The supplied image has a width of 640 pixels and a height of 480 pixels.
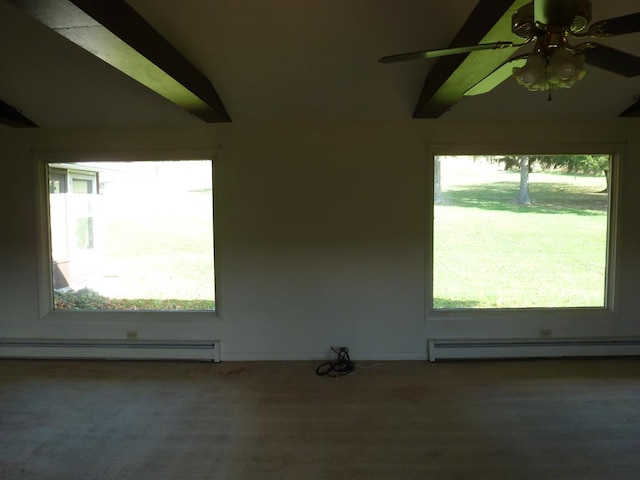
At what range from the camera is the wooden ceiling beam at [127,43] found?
1.69 metres

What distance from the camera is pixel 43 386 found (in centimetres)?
320

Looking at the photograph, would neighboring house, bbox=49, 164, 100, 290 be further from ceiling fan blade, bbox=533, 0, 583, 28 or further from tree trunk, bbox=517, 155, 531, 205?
tree trunk, bbox=517, 155, 531, 205

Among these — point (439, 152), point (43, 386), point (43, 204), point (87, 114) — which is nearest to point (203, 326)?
point (43, 386)

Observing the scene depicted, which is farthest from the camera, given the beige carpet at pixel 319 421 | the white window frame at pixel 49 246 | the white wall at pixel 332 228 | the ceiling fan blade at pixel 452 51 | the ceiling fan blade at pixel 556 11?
the white window frame at pixel 49 246

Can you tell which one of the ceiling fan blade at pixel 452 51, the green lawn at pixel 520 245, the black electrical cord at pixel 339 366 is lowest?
the black electrical cord at pixel 339 366

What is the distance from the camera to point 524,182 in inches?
147

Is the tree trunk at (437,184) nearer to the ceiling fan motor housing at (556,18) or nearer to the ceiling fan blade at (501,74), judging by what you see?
the ceiling fan blade at (501,74)

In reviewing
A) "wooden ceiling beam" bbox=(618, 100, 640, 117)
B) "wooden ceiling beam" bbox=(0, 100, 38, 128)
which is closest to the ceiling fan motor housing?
"wooden ceiling beam" bbox=(618, 100, 640, 117)

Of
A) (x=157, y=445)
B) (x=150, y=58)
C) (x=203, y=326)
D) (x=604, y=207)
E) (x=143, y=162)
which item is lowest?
(x=157, y=445)

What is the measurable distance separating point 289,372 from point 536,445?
1.95 m

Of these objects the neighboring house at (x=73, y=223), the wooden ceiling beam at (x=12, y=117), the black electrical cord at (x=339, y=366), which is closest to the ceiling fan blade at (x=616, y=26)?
the black electrical cord at (x=339, y=366)

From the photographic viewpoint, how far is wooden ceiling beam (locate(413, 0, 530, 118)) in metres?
1.81

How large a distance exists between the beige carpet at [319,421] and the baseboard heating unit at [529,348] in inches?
4.8

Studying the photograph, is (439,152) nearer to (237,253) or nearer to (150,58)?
(237,253)
